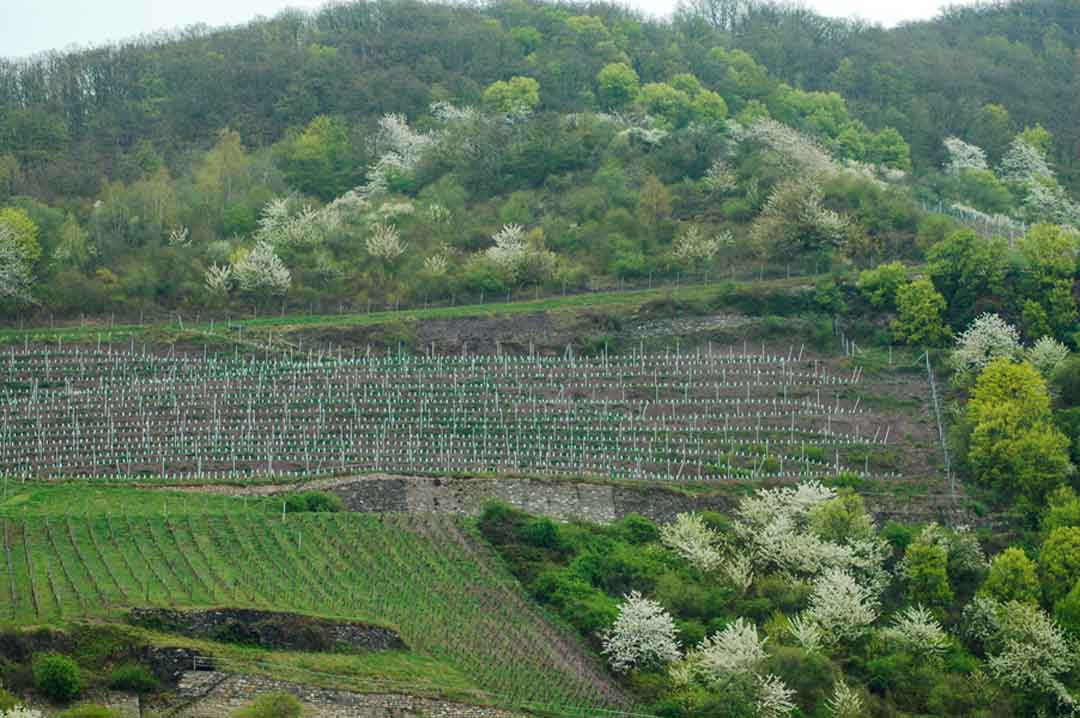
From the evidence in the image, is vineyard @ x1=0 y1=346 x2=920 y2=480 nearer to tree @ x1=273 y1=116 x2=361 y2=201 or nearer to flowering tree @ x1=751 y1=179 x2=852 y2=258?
flowering tree @ x1=751 y1=179 x2=852 y2=258

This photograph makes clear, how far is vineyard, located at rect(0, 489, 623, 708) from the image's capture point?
198 feet

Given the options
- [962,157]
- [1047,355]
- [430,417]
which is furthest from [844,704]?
[962,157]

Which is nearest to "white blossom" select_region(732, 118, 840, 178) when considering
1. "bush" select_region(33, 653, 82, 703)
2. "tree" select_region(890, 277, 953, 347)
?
"tree" select_region(890, 277, 953, 347)

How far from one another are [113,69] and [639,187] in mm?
47190

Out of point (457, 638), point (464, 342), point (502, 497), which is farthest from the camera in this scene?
point (464, 342)

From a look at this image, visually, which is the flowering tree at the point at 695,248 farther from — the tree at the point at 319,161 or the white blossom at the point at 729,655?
the white blossom at the point at 729,655

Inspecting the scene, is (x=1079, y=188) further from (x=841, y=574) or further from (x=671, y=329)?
(x=841, y=574)

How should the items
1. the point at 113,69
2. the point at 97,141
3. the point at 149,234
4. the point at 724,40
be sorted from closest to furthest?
the point at 149,234
the point at 97,141
the point at 113,69
the point at 724,40

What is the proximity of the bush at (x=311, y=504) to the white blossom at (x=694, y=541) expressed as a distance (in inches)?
497

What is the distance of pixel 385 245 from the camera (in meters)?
Answer: 105

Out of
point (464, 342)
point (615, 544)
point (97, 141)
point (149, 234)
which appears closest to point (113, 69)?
point (97, 141)

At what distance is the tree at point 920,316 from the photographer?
91188 mm

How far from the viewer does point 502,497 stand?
2960 inches

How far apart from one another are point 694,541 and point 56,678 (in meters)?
26.8
